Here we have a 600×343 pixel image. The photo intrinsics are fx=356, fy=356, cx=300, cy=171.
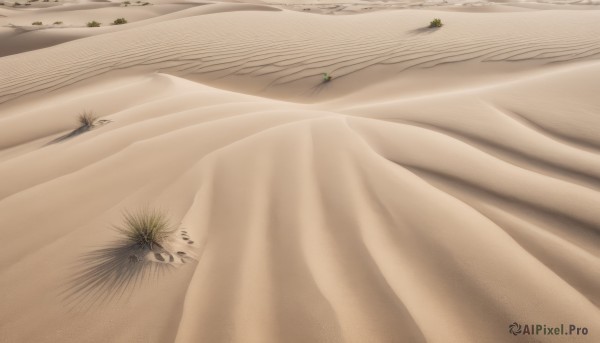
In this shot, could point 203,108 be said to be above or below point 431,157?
above

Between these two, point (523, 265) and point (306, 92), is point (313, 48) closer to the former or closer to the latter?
point (306, 92)

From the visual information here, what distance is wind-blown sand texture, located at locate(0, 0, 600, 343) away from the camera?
1.46m

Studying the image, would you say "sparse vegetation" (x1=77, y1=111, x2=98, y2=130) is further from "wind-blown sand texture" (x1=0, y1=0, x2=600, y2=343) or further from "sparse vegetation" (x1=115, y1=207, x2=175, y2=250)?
"sparse vegetation" (x1=115, y1=207, x2=175, y2=250)

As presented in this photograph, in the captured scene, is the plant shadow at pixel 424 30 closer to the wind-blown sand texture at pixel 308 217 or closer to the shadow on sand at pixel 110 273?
the wind-blown sand texture at pixel 308 217

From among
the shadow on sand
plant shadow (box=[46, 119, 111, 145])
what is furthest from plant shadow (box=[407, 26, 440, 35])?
the shadow on sand

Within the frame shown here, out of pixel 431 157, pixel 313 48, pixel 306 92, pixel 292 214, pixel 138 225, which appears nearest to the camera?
pixel 138 225

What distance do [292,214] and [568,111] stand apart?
2759 millimetres

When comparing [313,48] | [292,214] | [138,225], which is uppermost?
[313,48]

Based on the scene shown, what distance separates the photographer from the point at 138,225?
5.87 ft

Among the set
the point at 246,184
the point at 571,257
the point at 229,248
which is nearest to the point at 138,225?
the point at 229,248

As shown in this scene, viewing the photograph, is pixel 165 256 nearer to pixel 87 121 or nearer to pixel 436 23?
pixel 87 121

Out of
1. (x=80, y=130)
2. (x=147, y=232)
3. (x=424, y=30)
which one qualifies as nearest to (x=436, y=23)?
(x=424, y=30)

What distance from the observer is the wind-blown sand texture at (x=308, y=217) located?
1460 mm

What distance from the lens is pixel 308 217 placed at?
2.01 meters
